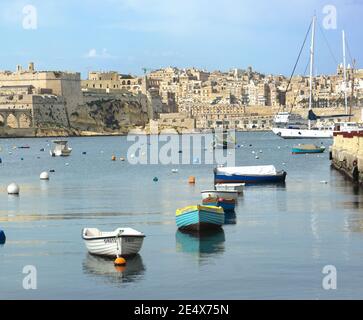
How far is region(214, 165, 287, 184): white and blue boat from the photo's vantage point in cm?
3259

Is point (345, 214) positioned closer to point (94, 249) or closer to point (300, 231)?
point (300, 231)

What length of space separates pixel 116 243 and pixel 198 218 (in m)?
3.58

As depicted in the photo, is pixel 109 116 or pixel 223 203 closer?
pixel 223 203

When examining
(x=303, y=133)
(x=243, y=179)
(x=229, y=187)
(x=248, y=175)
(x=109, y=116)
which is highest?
(x=229, y=187)

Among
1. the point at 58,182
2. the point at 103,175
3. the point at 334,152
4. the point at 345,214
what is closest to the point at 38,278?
the point at 345,214

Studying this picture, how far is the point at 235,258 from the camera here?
1705 centimetres

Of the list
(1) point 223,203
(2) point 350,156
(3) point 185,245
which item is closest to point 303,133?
(2) point 350,156

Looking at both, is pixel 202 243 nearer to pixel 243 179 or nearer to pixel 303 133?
pixel 243 179

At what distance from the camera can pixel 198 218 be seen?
20031 millimetres

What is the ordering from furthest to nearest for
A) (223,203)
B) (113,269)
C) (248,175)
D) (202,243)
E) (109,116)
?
(109,116)
(248,175)
(223,203)
(202,243)
(113,269)

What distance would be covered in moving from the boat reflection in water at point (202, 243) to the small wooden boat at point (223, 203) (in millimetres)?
2886

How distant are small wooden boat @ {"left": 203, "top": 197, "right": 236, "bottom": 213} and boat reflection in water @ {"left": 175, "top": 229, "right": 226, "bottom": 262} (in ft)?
9.47

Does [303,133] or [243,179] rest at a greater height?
[243,179]
